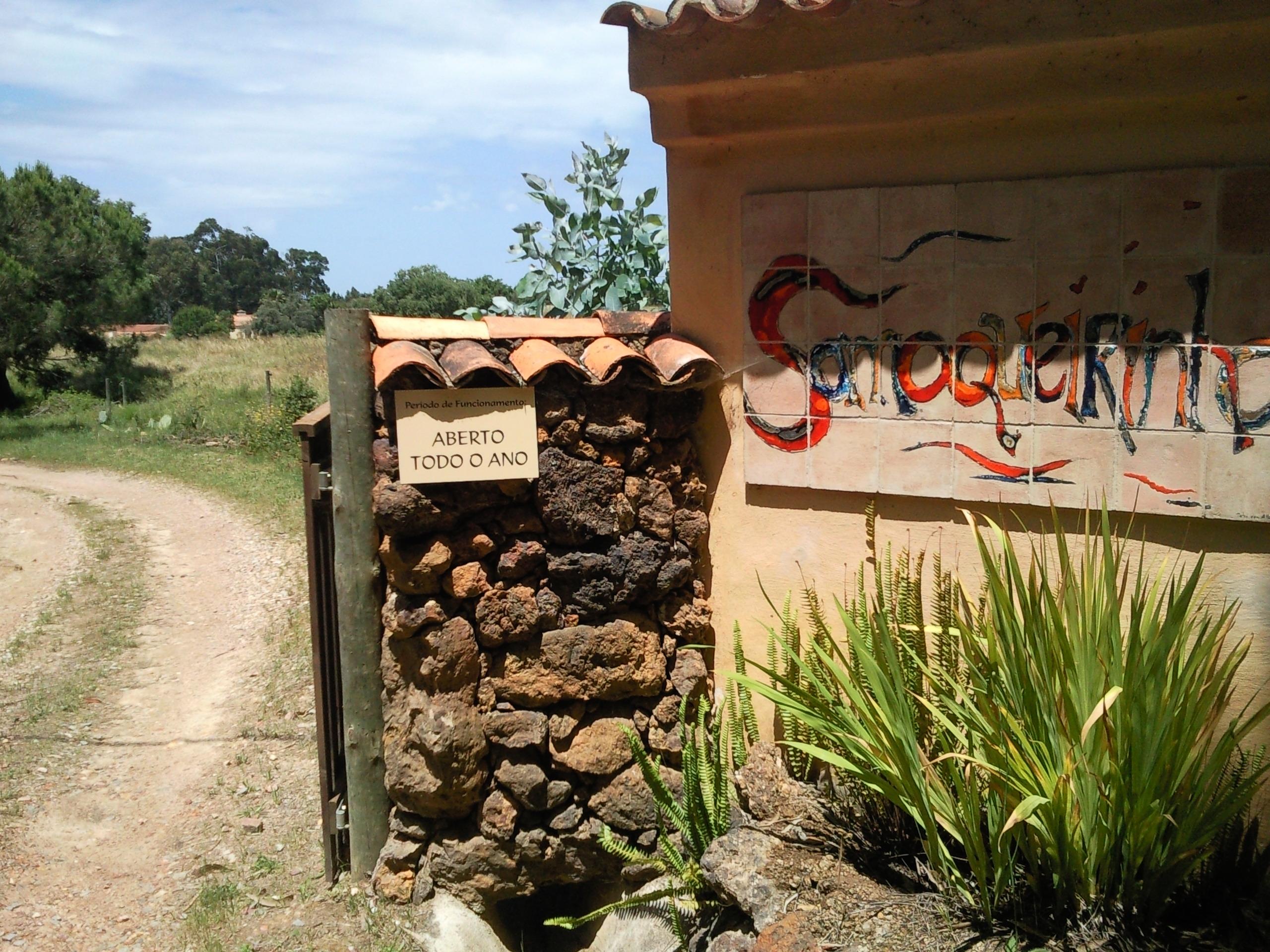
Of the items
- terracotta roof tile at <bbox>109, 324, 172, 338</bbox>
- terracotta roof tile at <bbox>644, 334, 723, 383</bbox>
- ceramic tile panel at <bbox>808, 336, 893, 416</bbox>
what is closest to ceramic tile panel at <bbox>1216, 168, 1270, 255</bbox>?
ceramic tile panel at <bbox>808, 336, 893, 416</bbox>

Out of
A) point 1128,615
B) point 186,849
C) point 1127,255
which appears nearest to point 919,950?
point 1128,615

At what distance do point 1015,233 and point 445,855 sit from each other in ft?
9.33

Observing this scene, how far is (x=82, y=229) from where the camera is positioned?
1838cm

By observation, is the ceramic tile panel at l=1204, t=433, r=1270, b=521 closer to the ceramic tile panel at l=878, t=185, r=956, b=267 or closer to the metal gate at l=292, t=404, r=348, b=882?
the ceramic tile panel at l=878, t=185, r=956, b=267

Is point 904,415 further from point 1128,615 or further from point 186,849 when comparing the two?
point 186,849

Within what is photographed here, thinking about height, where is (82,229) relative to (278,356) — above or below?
above

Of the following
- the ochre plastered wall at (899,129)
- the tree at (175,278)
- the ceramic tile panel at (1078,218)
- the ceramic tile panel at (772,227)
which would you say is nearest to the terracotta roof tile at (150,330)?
the tree at (175,278)

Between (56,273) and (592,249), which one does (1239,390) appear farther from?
(56,273)

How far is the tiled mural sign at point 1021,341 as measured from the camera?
2.89 m

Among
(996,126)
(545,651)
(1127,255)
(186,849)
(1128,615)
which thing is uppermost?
(996,126)

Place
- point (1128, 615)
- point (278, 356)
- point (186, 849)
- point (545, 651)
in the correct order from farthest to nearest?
point (278, 356) < point (186, 849) < point (545, 651) < point (1128, 615)

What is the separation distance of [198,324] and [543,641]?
3637 cm

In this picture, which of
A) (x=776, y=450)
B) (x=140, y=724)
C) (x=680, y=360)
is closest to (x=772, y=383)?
(x=776, y=450)

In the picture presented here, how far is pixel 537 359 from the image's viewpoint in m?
3.41
